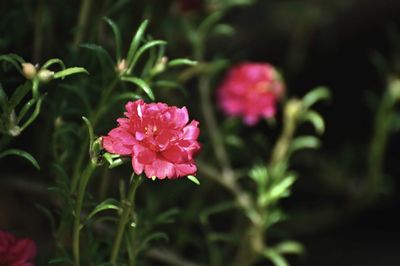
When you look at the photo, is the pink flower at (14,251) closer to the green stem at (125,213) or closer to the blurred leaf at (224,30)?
the green stem at (125,213)

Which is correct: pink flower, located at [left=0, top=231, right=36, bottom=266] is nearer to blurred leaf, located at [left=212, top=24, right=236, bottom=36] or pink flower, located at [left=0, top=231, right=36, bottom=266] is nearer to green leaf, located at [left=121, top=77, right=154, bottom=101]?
green leaf, located at [left=121, top=77, right=154, bottom=101]

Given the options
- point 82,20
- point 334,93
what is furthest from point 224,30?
point 82,20

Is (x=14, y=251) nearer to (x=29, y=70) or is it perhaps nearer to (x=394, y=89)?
(x=29, y=70)

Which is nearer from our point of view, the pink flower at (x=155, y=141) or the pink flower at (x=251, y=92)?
the pink flower at (x=155, y=141)

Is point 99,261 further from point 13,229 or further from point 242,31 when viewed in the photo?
point 242,31

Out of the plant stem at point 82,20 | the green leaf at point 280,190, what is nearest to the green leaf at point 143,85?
the plant stem at point 82,20

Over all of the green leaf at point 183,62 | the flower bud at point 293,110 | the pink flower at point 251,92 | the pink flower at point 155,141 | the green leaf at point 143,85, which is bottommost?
the pink flower at point 155,141

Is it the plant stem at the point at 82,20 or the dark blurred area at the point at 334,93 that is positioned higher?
the dark blurred area at the point at 334,93
